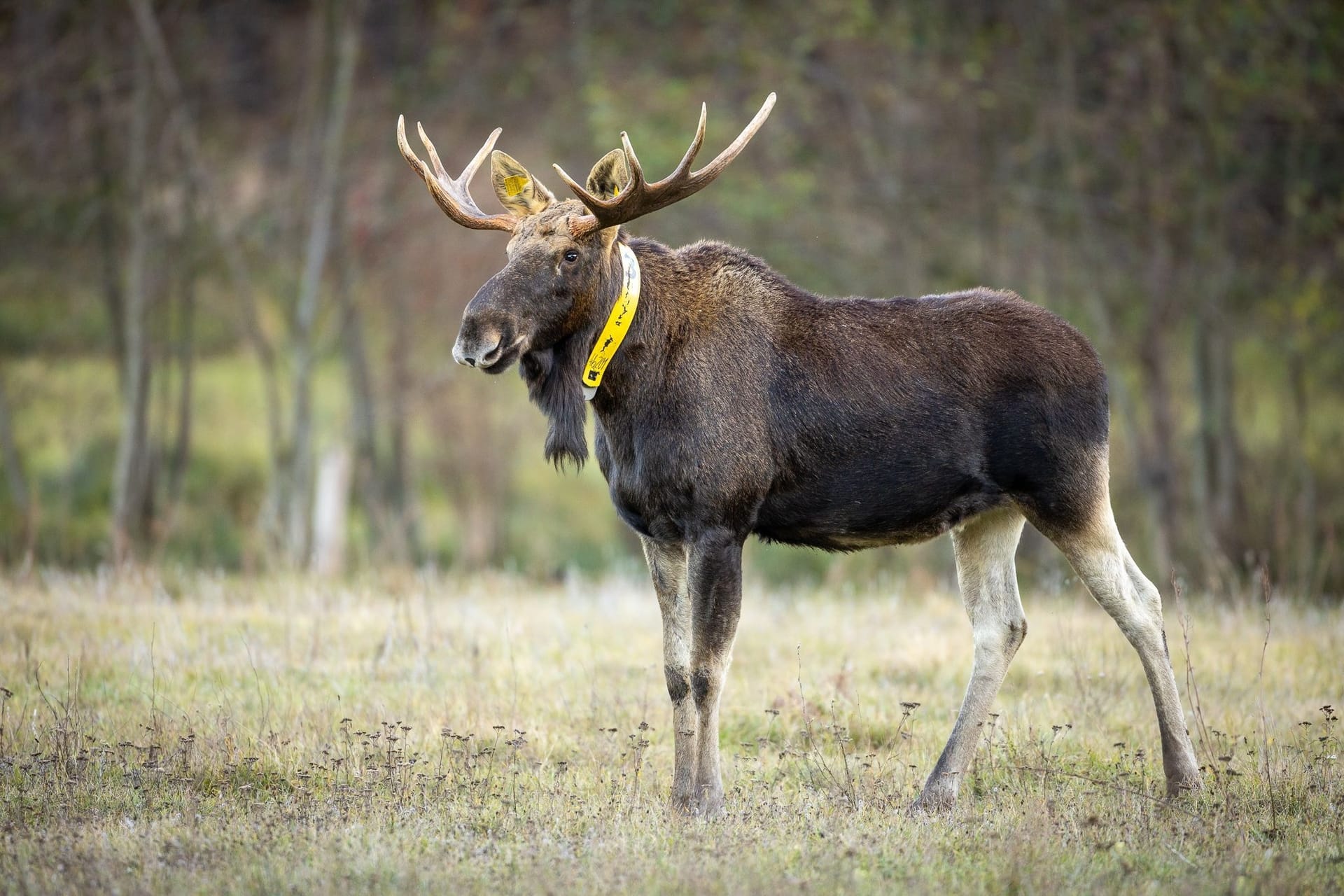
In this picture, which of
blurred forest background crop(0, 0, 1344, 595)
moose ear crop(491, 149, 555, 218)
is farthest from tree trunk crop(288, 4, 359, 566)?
moose ear crop(491, 149, 555, 218)

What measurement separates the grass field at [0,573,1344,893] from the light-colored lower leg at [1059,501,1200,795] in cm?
17

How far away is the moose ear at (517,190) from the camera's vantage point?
246 inches

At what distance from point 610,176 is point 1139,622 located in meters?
3.14

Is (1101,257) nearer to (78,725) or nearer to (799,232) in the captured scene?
(799,232)

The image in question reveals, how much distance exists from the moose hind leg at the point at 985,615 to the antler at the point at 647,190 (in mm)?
2062

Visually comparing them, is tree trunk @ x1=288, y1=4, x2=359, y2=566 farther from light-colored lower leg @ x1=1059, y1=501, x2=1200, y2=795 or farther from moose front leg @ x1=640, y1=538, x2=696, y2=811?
light-colored lower leg @ x1=1059, y1=501, x2=1200, y2=795

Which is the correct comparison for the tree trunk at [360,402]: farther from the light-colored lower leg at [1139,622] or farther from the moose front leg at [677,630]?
the light-colored lower leg at [1139,622]

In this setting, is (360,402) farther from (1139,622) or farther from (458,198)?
(1139,622)

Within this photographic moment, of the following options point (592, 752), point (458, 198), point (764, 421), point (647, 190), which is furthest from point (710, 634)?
point (458, 198)

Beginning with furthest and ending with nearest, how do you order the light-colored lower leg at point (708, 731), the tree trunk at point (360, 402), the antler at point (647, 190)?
1. the tree trunk at point (360, 402)
2. the light-colored lower leg at point (708, 731)
3. the antler at point (647, 190)

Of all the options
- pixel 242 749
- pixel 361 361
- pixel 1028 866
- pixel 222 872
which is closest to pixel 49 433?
pixel 361 361

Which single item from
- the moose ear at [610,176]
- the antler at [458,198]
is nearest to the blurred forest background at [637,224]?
the antler at [458,198]

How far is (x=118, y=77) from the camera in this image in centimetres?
1538

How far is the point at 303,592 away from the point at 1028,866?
22.5ft
